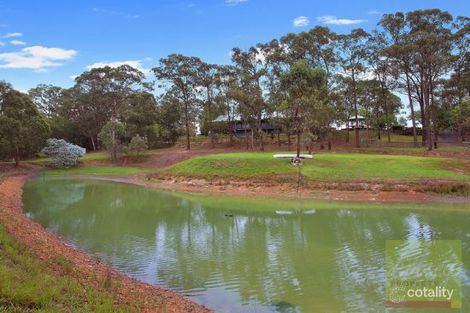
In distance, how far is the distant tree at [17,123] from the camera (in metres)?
54.1

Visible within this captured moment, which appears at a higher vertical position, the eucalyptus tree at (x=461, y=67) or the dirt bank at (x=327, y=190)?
the eucalyptus tree at (x=461, y=67)

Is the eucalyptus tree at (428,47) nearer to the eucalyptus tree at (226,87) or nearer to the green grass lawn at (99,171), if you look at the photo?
the eucalyptus tree at (226,87)

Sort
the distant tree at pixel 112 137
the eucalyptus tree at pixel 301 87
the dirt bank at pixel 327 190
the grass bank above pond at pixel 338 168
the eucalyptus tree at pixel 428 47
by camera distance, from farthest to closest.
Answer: the distant tree at pixel 112 137
the eucalyptus tree at pixel 428 47
the eucalyptus tree at pixel 301 87
the grass bank above pond at pixel 338 168
the dirt bank at pixel 327 190

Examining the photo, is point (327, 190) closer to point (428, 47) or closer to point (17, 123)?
point (428, 47)

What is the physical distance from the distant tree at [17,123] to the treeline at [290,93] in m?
0.15

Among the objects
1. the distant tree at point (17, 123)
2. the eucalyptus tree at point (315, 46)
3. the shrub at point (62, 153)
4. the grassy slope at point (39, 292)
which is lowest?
the grassy slope at point (39, 292)

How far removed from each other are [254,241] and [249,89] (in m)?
47.2

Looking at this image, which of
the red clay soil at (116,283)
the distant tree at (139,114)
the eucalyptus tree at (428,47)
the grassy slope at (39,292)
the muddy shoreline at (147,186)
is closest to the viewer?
the grassy slope at (39,292)

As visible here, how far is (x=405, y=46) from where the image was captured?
50.7m

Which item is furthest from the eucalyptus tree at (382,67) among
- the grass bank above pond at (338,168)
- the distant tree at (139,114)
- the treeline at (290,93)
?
the distant tree at (139,114)

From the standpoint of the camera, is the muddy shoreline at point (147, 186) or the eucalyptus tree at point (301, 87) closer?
the muddy shoreline at point (147, 186)

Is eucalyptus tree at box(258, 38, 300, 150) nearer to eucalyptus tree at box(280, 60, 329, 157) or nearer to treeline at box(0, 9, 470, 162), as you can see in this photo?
treeline at box(0, 9, 470, 162)

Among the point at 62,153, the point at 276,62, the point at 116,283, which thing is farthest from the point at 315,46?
the point at 116,283

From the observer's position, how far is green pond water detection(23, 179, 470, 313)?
1344cm
